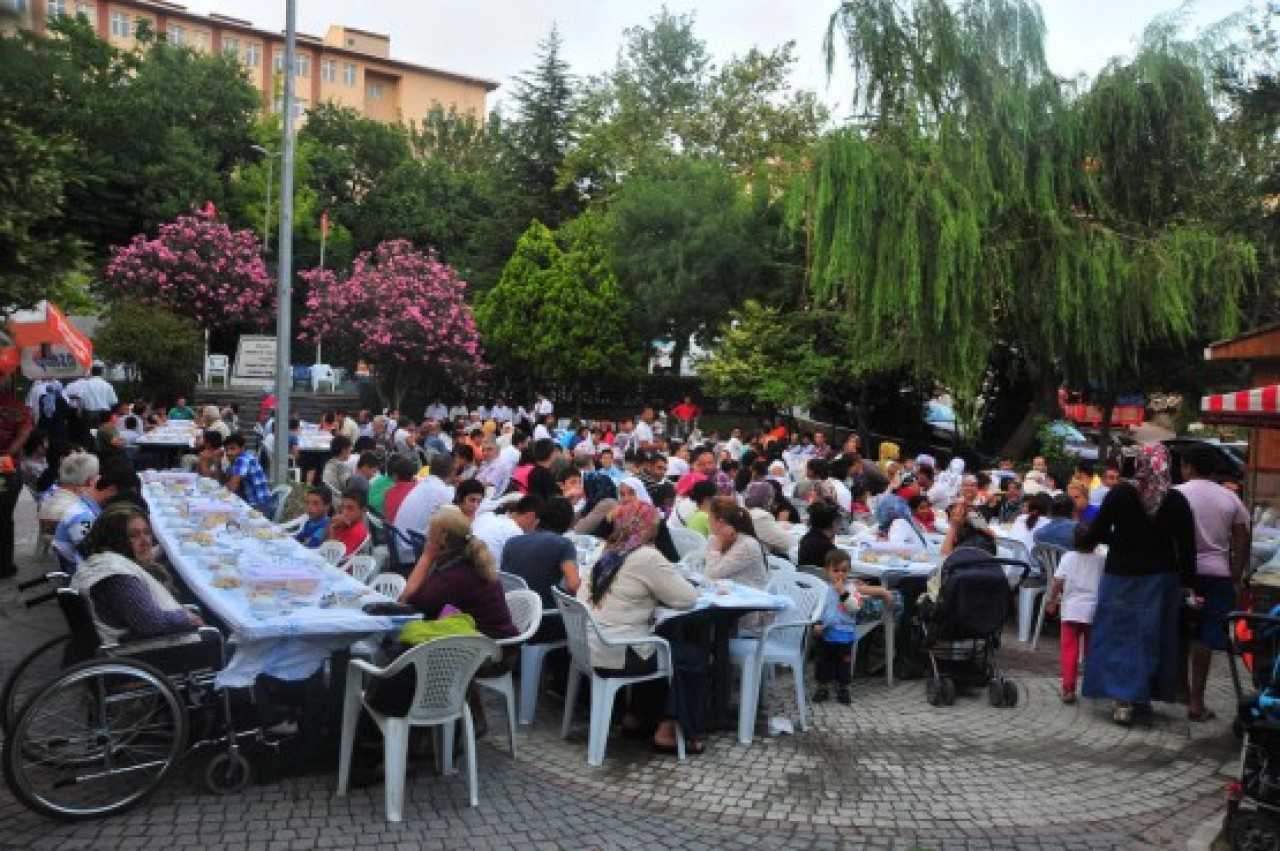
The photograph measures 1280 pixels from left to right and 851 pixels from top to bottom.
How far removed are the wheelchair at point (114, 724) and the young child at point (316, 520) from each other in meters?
3.71

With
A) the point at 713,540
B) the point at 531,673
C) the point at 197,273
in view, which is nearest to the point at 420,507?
the point at 531,673

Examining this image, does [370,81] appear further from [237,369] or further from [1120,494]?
[1120,494]

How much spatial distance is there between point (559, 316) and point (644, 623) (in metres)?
24.0

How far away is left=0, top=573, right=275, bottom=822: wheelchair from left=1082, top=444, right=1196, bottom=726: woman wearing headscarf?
16.5 feet

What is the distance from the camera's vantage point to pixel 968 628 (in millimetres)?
7090

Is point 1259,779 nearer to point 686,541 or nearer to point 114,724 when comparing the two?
point 686,541

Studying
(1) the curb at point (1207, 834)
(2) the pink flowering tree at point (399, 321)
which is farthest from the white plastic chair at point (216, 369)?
(1) the curb at point (1207, 834)

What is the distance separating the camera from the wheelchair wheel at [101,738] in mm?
4637

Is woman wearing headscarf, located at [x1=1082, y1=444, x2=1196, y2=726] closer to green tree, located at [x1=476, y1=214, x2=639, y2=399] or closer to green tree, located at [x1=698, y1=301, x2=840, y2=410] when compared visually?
green tree, located at [x1=698, y1=301, x2=840, y2=410]

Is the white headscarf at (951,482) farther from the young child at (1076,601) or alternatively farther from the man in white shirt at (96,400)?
the man in white shirt at (96,400)

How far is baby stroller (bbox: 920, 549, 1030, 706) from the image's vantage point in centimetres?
707

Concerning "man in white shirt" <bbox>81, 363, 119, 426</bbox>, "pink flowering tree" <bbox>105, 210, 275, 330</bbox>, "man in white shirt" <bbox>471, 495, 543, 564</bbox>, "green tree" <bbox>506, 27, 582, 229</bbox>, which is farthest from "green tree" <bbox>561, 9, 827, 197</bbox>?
"man in white shirt" <bbox>471, 495, 543, 564</bbox>

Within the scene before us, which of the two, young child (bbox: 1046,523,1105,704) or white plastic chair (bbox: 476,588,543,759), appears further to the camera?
young child (bbox: 1046,523,1105,704)

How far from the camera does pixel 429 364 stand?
28.5 metres
